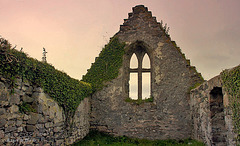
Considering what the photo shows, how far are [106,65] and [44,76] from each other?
4766mm

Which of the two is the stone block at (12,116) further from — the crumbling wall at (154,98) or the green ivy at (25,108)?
the crumbling wall at (154,98)

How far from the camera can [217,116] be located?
19.9 ft

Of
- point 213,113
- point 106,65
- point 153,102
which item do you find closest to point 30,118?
point 213,113

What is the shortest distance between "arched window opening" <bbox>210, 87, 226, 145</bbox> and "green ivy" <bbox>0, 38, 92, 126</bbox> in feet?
14.3

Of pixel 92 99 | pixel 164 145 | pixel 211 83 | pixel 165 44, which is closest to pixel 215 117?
pixel 211 83

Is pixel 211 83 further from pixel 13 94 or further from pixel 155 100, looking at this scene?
pixel 13 94

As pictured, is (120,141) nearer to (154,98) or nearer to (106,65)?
(154,98)

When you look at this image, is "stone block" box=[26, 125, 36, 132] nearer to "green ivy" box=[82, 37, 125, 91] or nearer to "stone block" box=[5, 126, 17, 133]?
"stone block" box=[5, 126, 17, 133]

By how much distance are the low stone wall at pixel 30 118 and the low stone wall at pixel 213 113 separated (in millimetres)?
4379

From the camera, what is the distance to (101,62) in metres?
9.83

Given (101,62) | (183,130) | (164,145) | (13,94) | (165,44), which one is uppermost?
(165,44)

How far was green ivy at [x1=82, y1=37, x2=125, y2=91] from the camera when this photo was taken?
9.51 meters

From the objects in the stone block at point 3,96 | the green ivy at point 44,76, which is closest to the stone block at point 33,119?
the green ivy at point 44,76

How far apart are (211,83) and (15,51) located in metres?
5.14
